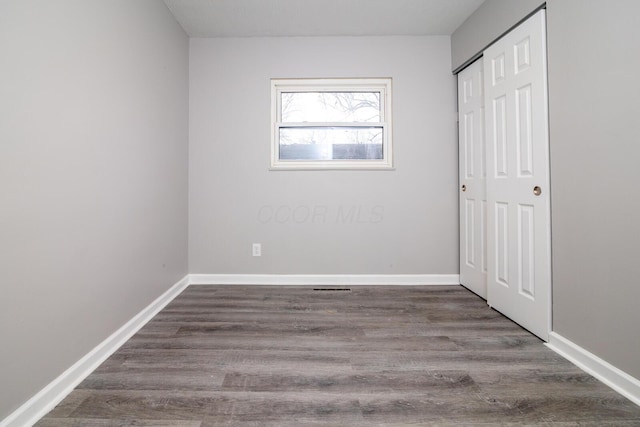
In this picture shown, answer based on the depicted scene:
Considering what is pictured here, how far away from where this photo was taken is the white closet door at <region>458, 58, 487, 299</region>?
249cm

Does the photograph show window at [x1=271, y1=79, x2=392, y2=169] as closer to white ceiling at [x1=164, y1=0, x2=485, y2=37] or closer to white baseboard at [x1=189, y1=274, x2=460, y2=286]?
white ceiling at [x1=164, y1=0, x2=485, y2=37]

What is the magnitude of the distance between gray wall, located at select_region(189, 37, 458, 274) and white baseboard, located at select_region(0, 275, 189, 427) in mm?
1065

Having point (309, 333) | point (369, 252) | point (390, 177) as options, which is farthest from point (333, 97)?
point (309, 333)

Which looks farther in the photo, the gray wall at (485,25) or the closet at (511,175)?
the gray wall at (485,25)

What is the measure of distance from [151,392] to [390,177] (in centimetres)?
248

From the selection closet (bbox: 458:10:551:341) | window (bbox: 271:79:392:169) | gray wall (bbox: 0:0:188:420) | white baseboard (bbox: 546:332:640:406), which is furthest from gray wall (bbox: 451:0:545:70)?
gray wall (bbox: 0:0:188:420)

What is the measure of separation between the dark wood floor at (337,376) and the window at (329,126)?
5.03ft

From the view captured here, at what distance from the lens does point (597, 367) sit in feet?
4.73

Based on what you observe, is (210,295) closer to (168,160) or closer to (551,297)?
(168,160)

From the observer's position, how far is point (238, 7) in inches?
95.0

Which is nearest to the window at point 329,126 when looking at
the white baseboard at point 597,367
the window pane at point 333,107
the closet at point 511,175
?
the window pane at point 333,107

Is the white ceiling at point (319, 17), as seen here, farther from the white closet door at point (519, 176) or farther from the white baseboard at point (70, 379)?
the white baseboard at point (70, 379)

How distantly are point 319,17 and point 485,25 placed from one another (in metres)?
1.39

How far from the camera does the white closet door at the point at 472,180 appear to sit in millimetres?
2492
